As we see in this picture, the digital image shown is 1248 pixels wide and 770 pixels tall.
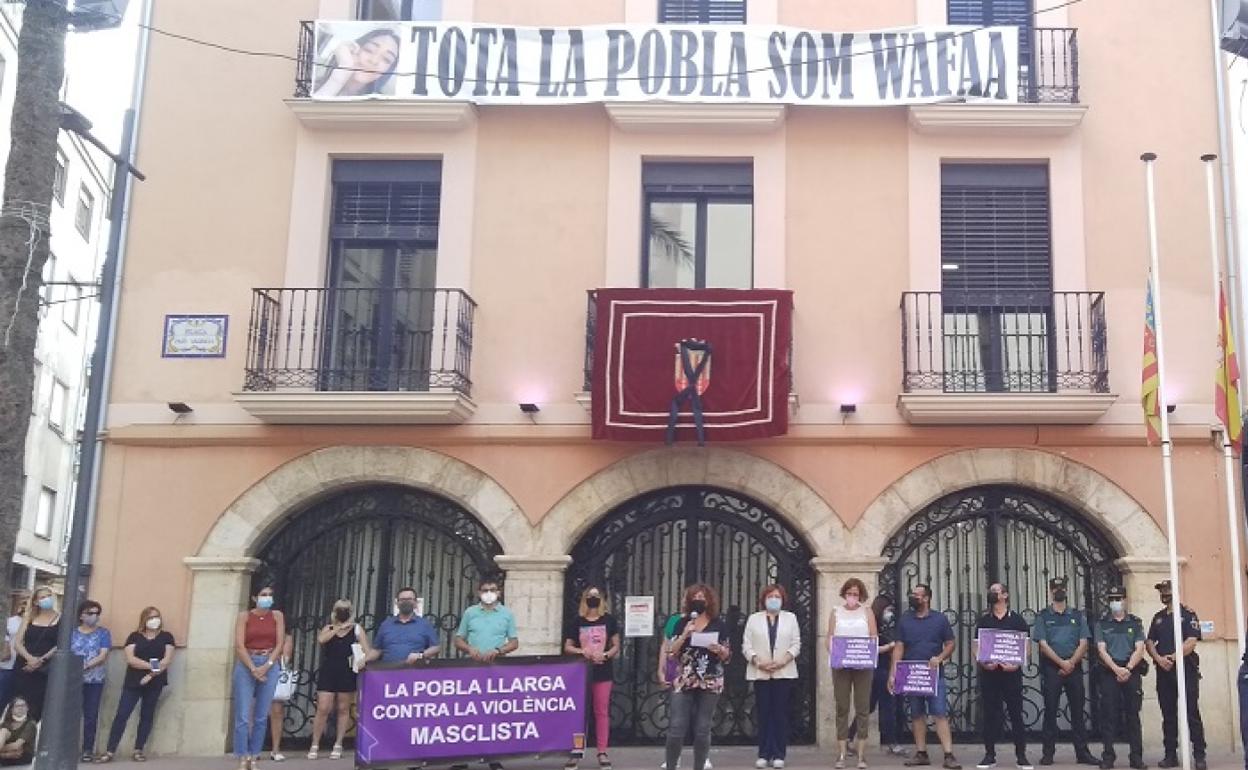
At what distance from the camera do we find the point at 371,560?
43.9 feet

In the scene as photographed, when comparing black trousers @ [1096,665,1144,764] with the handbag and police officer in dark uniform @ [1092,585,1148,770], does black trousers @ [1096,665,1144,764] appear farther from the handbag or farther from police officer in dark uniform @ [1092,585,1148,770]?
the handbag

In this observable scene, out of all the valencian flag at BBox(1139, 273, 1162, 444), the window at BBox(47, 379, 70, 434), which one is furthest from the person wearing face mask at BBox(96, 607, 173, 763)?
the window at BBox(47, 379, 70, 434)

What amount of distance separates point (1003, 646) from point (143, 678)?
8.11 metres

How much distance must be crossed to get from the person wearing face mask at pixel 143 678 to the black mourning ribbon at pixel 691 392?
5.39 meters

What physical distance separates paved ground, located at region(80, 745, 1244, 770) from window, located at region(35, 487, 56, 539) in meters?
16.6

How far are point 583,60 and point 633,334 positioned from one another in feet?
10.4

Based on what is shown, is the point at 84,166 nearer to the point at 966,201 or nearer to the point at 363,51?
the point at 363,51

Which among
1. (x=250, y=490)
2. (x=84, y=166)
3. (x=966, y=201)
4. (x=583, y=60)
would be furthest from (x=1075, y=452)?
(x=84, y=166)

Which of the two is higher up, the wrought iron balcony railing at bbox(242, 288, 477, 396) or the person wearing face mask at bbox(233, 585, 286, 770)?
the wrought iron balcony railing at bbox(242, 288, 477, 396)

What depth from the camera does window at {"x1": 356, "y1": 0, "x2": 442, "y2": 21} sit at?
14484mm

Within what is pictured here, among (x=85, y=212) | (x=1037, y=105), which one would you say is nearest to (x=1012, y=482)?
(x=1037, y=105)

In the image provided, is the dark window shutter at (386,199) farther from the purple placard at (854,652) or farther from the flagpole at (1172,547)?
the flagpole at (1172,547)

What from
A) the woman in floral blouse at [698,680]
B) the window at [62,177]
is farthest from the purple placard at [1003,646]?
the window at [62,177]

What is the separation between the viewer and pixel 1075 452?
12.7 m
